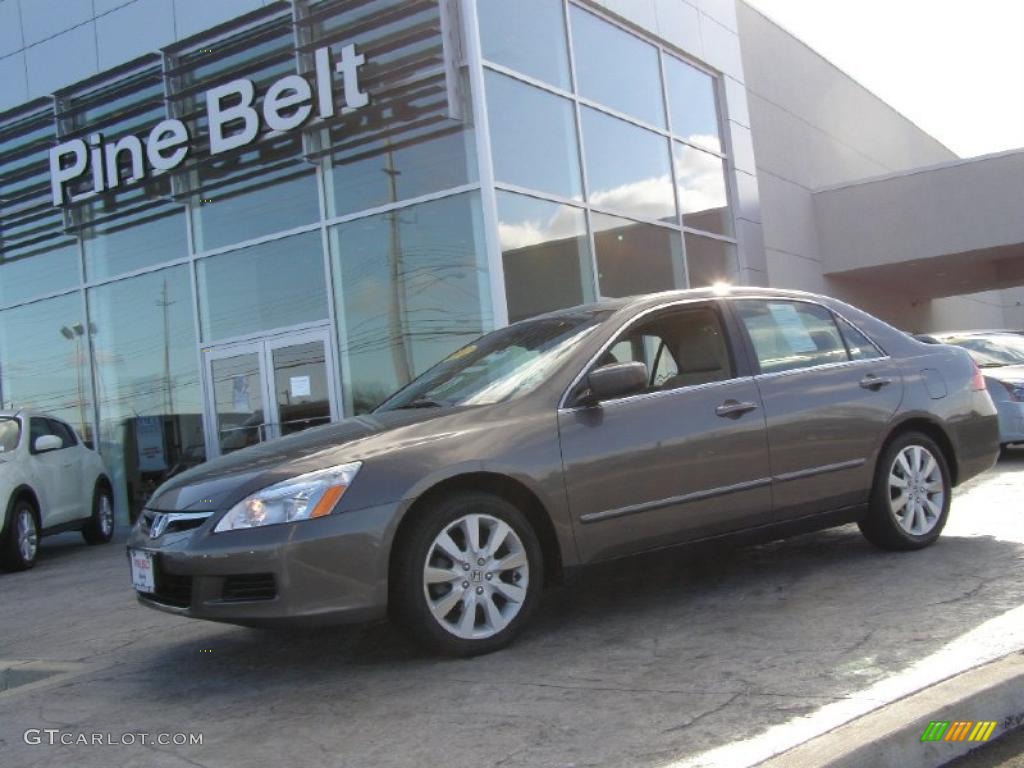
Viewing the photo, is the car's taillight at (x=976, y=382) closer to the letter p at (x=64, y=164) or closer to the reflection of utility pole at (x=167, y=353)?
the reflection of utility pole at (x=167, y=353)

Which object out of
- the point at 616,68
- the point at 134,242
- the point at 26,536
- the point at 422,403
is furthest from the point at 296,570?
the point at 616,68

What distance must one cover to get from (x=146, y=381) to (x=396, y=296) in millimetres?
4238

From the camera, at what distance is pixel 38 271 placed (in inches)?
563

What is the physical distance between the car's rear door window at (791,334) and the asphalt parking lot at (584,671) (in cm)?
110

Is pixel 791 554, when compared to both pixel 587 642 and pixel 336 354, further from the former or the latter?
pixel 336 354

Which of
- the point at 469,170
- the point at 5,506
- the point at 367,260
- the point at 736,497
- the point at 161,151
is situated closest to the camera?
the point at 736,497

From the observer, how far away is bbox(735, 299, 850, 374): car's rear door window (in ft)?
16.7

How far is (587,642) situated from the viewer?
4.19 meters

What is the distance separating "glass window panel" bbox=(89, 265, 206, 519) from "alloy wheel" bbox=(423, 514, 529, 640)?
9097 millimetres

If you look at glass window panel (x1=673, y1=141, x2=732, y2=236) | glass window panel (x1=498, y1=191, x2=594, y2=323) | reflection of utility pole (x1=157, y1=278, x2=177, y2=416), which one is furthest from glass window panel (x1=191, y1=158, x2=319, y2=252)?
glass window panel (x1=673, y1=141, x2=732, y2=236)

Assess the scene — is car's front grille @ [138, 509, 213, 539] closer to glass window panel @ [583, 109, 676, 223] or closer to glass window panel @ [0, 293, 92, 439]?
glass window panel @ [583, 109, 676, 223]

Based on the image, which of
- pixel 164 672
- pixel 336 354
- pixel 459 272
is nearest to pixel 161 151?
pixel 336 354

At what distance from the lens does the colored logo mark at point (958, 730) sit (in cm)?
284

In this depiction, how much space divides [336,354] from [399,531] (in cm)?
761
